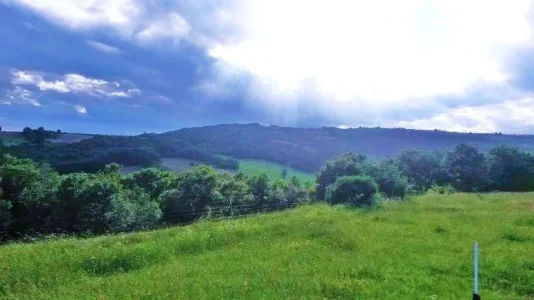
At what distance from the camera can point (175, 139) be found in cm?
11969

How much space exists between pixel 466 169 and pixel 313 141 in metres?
64.4

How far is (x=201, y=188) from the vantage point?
5947 cm

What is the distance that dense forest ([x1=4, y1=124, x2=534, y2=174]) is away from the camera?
90.2 meters

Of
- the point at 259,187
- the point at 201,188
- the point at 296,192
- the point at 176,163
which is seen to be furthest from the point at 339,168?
the point at 176,163

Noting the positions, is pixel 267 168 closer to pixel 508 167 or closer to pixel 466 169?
pixel 466 169

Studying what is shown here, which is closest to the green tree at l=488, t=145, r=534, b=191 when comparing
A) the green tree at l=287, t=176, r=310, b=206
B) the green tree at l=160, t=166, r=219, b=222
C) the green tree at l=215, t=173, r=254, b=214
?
the green tree at l=287, t=176, r=310, b=206

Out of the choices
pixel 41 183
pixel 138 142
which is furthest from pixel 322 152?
pixel 41 183

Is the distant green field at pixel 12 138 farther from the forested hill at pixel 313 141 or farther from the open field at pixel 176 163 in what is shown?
the forested hill at pixel 313 141

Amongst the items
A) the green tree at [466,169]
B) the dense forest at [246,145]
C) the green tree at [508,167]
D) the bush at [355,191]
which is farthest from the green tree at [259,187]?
the green tree at [508,167]

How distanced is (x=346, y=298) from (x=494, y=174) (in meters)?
67.7

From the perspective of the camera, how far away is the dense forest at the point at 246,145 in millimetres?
90188

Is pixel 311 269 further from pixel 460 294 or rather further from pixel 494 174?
pixel 494 174

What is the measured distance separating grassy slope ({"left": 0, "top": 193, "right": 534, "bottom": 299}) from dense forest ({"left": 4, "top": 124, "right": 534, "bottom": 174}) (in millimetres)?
66962

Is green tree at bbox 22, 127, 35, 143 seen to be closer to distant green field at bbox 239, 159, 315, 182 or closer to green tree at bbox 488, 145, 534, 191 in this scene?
distant green field at bbox 239, 159, 315, 182
